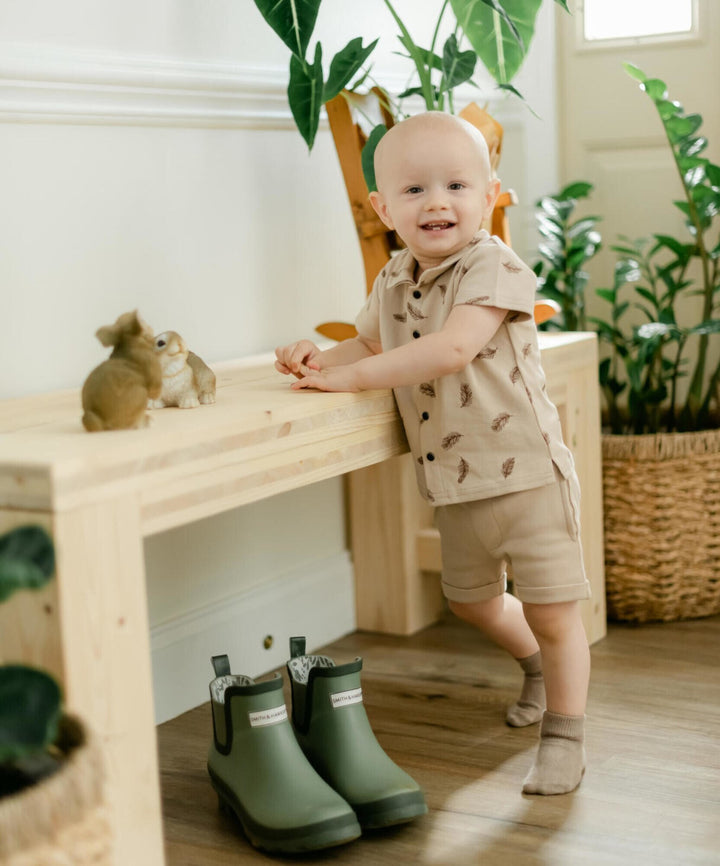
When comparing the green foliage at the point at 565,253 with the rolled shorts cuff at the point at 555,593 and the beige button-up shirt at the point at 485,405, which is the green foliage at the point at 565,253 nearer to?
the beige button-up shirt at the point at 485,405

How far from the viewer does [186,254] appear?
6.00 feet

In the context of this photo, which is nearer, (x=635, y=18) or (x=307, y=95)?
(x=307, y=95)

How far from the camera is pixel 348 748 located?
4.69 ft

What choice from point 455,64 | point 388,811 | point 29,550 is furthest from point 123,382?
point 455,64

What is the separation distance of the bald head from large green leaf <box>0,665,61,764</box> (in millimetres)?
781

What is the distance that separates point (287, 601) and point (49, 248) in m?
0.74

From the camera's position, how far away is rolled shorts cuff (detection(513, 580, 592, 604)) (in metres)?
1.49

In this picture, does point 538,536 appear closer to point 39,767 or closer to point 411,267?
point 411,267

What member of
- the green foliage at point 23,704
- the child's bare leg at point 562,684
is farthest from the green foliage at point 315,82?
the green foliage at point 23,704

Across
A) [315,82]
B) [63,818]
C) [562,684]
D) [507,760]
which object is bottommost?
[507,760]

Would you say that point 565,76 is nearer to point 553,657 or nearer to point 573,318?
point 573,318

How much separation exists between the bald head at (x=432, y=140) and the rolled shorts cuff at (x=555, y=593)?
0.52 meters

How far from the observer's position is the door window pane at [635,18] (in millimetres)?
2545

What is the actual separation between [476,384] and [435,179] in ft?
0.83
